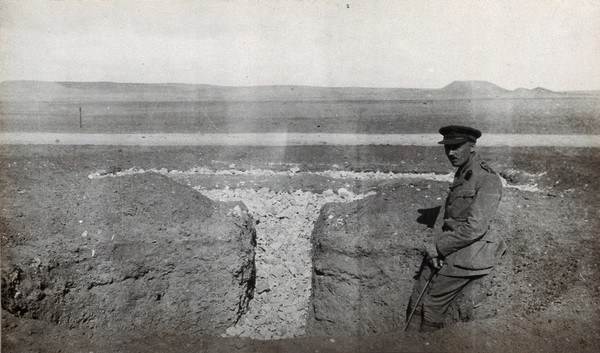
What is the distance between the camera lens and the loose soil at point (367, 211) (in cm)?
356

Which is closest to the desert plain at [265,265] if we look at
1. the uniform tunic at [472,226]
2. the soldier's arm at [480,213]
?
the uniform tunic at [472,226]

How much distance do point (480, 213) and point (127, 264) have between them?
13.1ft

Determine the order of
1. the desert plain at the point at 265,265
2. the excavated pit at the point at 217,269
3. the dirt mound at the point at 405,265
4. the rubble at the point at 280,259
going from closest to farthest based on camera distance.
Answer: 1. the desert plain at the point at 265,265
2. the dirt mound at the point at 405,265
3. the excavated pit at the point at 217,269
4. the rubble at the point at 280,259

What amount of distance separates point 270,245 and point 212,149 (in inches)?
212

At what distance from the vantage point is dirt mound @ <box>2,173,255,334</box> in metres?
4.48

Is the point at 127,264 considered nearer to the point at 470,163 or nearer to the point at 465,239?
the point at 465,239

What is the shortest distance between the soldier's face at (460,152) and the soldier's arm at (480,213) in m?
0.29

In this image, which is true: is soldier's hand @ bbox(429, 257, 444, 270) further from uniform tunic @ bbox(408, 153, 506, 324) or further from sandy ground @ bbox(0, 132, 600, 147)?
sandy ground @ bbox(0, 132, 600, 147)

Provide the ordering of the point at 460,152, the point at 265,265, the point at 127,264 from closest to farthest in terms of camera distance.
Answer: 1. the point at 460,152
2. the point at 127,264
3. the point at 265,265

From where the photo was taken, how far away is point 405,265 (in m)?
4.72

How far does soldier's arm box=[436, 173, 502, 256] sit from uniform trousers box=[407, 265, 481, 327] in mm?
363

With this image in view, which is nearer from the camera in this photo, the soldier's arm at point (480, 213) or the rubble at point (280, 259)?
the soldier's arm at point (480, 213)

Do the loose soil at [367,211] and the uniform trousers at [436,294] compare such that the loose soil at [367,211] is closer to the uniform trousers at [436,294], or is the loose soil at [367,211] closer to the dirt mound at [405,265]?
the dirt mound at [405,265]

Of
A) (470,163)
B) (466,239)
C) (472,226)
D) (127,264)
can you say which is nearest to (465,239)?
(466,239)
